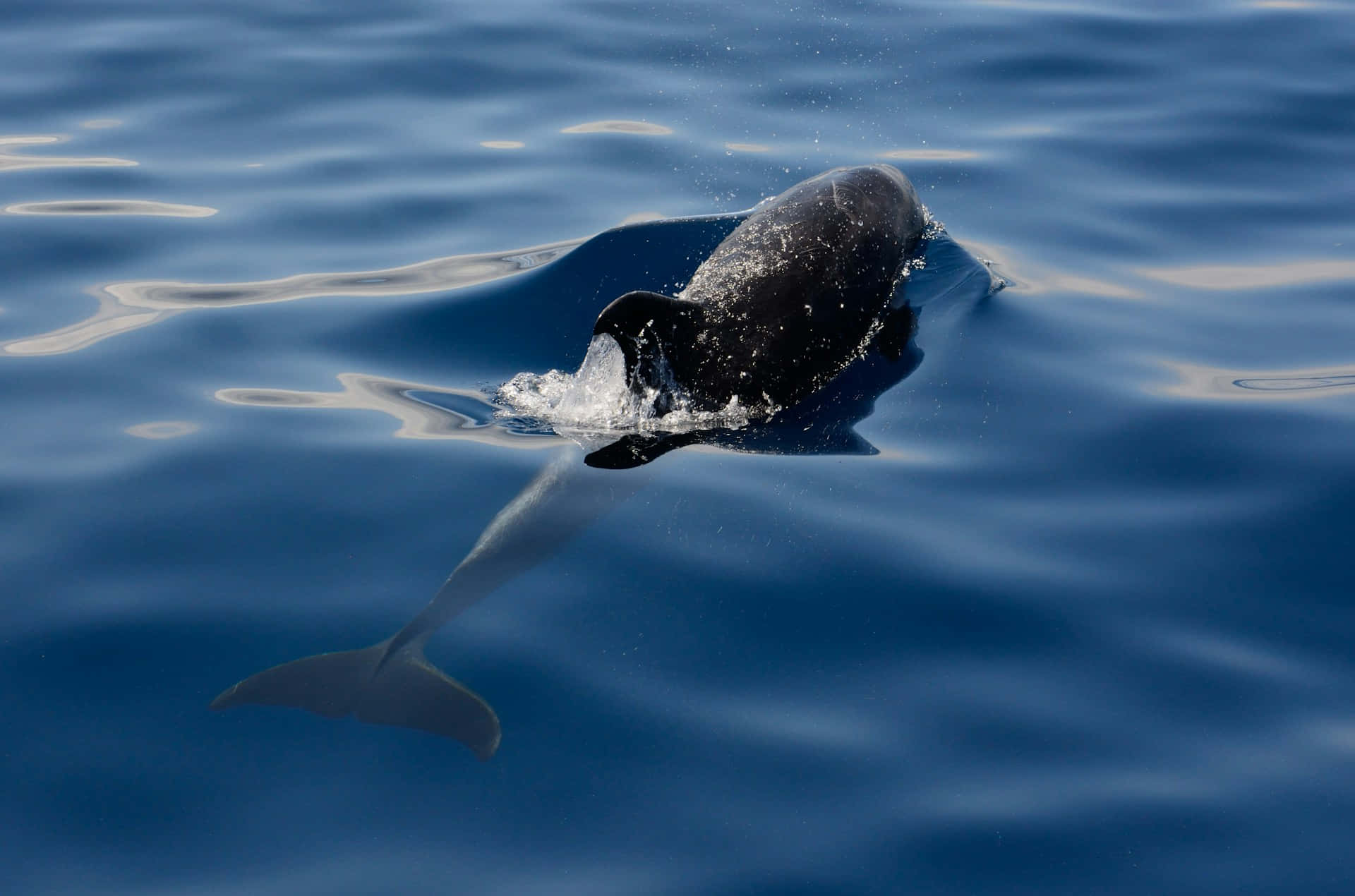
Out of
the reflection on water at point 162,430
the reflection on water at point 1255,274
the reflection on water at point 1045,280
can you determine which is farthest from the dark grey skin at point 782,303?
the reflection on water at point 162,430

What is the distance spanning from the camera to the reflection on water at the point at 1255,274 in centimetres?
1009

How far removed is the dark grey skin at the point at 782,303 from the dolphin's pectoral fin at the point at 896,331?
63 mm

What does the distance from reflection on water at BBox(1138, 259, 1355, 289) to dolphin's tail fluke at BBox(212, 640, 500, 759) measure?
22.8ft

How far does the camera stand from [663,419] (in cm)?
816

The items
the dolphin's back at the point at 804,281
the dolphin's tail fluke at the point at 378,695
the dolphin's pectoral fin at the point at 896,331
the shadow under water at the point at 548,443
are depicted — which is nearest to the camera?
the dolphin's tail fluke at the point at 378,695

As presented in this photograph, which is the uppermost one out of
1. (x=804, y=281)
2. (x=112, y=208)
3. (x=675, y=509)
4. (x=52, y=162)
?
(x=52, y=162)

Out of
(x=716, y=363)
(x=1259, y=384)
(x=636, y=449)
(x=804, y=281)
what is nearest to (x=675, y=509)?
(x=636, y=449)

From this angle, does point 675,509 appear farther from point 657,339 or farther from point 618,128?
point 618,128

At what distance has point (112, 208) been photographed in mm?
11227

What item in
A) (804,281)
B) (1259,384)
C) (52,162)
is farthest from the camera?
(52,162)

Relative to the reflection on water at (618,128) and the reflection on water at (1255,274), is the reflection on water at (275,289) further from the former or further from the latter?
the reflection on water at (1255,274)

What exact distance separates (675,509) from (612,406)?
54.2 inches

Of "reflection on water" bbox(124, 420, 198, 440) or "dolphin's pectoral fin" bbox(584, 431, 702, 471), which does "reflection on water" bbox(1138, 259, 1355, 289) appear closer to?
"dolphin's pectoral fin" bbox(584, 431, 702, 471)

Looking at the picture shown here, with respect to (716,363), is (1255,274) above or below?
above
